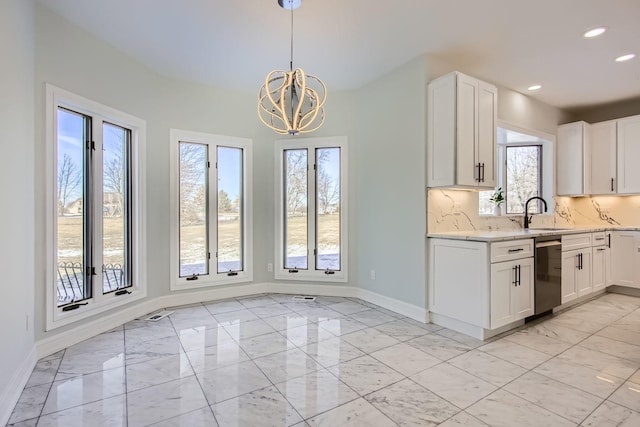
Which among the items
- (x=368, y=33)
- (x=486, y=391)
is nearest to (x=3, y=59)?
(x=368, y=33)

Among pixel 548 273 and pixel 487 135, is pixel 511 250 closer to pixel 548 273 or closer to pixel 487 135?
pixel 548 273

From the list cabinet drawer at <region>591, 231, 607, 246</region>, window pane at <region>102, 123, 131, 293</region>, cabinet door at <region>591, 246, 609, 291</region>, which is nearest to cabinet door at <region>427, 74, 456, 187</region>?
cabinet drawer at <region>591, 231, 607, 246</region>

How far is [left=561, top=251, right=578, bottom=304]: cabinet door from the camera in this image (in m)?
3.73

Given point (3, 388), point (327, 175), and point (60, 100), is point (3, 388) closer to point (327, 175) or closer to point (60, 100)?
point (60, 100)

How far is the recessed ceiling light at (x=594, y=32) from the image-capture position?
114 inches

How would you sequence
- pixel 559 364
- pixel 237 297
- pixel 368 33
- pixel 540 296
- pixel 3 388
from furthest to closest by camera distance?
pixel 237 297 → pixel 540 296 → pixel 368 33 → pixel 559 364 → pixel 3 388

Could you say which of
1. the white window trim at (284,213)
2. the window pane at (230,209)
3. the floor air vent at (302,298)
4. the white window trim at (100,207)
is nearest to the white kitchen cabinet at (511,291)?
the white window trim at (284,213)

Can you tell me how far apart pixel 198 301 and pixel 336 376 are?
2.54 m

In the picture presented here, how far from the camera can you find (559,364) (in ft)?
8.16

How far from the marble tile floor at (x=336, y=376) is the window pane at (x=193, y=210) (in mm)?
876

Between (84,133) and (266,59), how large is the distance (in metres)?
1.94

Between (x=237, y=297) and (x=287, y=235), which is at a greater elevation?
(x=287, y=235)

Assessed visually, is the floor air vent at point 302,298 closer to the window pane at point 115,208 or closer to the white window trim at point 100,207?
the white window trim at point 100,207

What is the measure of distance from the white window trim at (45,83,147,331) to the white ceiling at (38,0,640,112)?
69cm
